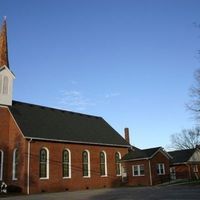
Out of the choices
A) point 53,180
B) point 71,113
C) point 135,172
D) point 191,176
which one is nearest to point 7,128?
point 53,180

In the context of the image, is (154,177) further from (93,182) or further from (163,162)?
(93,182)

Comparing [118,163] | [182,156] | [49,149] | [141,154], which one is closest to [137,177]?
[141,154]

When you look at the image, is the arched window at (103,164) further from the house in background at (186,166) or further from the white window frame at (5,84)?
the white window frame at (5,84)

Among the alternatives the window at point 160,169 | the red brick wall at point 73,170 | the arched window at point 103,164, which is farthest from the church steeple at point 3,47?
the window at point 160,169

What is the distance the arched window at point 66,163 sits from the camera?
40.4 m

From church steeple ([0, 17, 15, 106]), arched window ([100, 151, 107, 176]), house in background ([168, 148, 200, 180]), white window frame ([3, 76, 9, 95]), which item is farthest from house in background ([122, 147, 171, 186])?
white window frame ([3, 76, 9, 95])

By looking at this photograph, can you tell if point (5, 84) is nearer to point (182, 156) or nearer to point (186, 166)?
point (186, 166)

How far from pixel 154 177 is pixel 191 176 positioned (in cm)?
1287

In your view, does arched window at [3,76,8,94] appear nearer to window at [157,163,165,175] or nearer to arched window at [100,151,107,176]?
arched window at [100,151,107,176]

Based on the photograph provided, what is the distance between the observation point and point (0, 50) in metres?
42.5

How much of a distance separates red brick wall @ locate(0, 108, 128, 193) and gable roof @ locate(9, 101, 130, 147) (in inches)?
33.4

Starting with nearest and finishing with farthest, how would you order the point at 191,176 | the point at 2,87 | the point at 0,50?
the point at 2,87 < the point at 0,50 < the point at 191,176

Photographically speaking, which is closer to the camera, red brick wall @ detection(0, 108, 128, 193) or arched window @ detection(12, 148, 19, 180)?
red brick wall @ detection(0, 108, 128, 193)

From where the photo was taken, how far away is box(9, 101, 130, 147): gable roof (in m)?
39.3
